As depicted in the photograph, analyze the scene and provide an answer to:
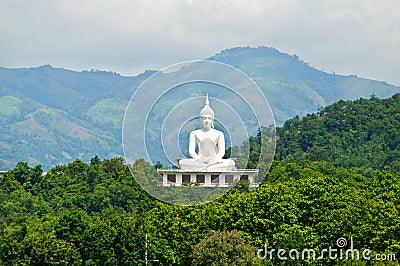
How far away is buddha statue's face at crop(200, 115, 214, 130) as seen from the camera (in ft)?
124

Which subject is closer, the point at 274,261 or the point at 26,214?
the point at 274,261

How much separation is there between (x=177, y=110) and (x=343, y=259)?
8.64 meters

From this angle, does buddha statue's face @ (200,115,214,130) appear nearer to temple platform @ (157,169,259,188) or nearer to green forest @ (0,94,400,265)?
temple platform @ (157,169,259,188)

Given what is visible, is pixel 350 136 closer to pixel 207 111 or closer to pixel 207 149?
pixel 207 149

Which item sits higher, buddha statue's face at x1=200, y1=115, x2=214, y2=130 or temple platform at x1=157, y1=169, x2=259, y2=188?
buddha statue's face at x1=200, y1=115, x2=214, y2=130

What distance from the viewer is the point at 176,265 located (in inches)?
1230

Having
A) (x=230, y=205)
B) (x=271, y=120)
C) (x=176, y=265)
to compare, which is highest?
(x=271, y=120)

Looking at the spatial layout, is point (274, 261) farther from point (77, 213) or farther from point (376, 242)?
point (77, 213)

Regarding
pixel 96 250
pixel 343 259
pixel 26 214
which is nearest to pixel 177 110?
pixel 96 250

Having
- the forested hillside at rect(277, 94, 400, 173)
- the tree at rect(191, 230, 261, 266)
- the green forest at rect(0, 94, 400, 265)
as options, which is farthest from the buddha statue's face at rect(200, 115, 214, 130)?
the forested hillside at rect(277, 94, 400, 173)

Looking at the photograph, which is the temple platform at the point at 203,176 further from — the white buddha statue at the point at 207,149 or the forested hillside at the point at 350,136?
the forested hillside at the point at 350,136

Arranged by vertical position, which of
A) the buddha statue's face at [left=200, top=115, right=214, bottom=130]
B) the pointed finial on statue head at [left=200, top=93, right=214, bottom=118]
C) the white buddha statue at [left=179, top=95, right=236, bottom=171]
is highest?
the pointed finial on statue head at [left=200, top=93, right=214, bottom=118]

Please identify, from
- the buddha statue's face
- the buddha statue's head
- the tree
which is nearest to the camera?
the tree

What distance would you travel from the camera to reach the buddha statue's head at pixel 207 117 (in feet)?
122
